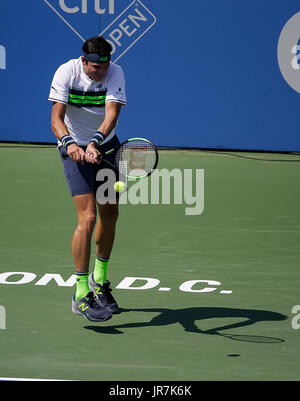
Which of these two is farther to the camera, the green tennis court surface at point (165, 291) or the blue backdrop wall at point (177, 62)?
the blue backdrop wall at point (177, 62)

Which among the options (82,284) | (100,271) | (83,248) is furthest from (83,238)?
(100,271)

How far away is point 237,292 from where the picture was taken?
6809mm

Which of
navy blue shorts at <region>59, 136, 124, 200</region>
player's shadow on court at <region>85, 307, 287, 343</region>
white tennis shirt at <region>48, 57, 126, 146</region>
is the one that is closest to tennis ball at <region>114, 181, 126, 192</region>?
navy blue shorts at <region>59, 136, 124, 200</region>

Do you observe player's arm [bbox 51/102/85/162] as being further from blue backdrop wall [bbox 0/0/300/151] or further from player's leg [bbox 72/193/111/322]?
blue backdrop wall [bbox 0/0/300/151]

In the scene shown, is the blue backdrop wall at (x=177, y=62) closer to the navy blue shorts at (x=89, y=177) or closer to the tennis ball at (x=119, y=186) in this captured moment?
the navy blue shorts at (x=89, y=177)

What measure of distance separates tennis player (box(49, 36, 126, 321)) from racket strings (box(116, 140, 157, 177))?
11cm

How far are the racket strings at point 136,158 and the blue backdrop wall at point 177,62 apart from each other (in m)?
7.65

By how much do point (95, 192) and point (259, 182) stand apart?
19.8 feet

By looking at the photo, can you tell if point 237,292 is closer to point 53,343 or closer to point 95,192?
point 95,192

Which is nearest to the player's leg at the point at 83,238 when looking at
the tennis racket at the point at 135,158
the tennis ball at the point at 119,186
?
the tennis ball at the point at 119,186

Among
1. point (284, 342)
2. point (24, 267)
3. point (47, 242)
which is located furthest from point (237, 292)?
point (47, 242)

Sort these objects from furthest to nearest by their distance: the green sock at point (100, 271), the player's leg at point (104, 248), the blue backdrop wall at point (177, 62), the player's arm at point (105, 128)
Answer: the blue backdrop wall at point (177, 62)
the green sock at point (100, 271)
the player's leg at point (104, 248)
the player's arm at point (105, 128)

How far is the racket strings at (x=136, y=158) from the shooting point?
6.42 meters
